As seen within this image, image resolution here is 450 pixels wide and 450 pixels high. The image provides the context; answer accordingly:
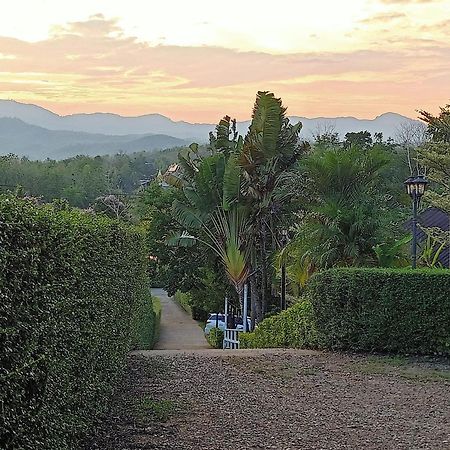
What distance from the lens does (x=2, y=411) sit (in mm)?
2789

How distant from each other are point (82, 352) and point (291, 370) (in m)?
5.36

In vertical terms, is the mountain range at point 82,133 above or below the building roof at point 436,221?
above

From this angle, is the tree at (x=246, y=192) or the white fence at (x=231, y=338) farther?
the white fence at (x=231, y=338)

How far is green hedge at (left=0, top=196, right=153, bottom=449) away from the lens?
9.36 ft

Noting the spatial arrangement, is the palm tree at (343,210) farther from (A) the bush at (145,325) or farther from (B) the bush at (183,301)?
(B) the bush at (183,301)

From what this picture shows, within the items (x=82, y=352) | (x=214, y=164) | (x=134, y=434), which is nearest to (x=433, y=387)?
(x=134, y=434)

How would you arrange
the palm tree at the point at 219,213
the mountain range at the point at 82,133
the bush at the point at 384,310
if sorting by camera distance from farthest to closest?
1. the mountain range at the point at 82,133
2. the palm tree at the point at 219,213
3. the bush at the point at 384,310

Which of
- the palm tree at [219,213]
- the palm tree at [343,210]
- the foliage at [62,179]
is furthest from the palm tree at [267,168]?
the foliage at [62,179]

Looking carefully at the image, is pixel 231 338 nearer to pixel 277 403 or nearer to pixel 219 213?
pixel 219 213

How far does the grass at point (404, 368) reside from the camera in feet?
30.2

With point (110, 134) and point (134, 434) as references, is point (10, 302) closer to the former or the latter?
point (134, 434)

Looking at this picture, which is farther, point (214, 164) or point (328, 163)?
point (214, 164)

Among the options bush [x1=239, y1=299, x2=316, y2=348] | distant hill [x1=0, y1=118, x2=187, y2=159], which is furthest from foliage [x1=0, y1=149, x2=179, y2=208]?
distant hill [x1=0, y1=118, x2=187, y2=159]

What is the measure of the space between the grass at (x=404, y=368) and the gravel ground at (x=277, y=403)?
1 centimetres
